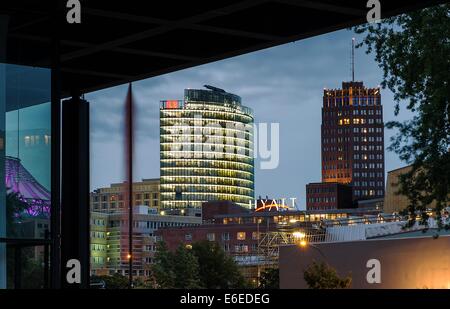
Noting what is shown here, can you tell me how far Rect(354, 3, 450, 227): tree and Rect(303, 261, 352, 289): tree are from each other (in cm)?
3129

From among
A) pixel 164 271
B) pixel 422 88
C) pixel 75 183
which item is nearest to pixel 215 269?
pixel 164 271

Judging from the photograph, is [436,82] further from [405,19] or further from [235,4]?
[235,4]

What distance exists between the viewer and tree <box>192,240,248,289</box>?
143012 mm

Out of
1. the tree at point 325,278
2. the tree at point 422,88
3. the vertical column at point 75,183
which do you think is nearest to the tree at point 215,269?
the tree at point 325,278

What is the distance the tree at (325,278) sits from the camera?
223 ft

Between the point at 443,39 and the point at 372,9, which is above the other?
the point at 443,39

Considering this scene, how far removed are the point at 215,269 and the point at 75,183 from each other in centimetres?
13313

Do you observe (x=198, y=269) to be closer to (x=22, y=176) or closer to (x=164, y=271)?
(x=164, y=271)

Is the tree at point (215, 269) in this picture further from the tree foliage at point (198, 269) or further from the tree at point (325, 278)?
the tree at point (325, 278)

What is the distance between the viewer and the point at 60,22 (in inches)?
475

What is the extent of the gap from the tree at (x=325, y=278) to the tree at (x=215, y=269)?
67.3 metres
